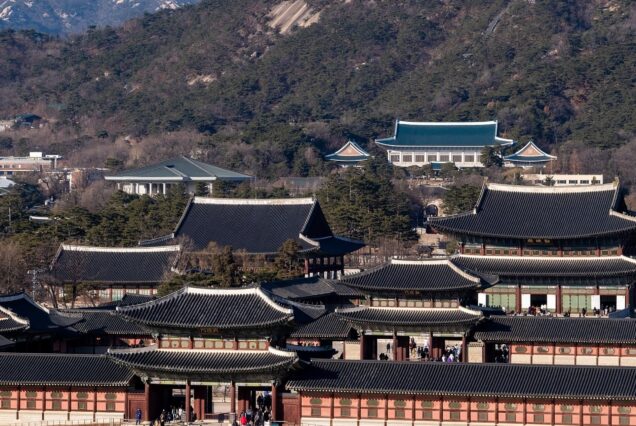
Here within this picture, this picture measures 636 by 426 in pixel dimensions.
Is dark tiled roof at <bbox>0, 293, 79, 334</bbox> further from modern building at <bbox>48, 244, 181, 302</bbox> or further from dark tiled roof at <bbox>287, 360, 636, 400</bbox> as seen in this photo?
modern building at <bbox>48, 244, 181, 302</bbox>

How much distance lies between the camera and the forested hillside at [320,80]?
13888 centimetres

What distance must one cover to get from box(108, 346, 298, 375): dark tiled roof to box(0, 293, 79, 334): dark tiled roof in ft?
21.7

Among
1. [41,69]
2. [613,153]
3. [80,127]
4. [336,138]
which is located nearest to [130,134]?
[80,127]

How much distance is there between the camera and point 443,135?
5320 inches

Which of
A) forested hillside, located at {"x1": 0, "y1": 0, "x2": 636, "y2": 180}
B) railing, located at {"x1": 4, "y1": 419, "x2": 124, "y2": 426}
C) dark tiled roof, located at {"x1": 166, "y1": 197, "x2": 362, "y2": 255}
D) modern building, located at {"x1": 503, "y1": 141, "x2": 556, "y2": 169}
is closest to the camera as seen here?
railing, located at {"x1": 4, "y1": 419, "x2": 124, "y2": 426}

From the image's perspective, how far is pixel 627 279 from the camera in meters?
66.3

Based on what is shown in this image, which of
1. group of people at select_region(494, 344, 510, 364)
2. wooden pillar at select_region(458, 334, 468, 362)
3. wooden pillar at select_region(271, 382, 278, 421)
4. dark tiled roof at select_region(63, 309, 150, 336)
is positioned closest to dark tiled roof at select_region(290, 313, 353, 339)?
wooden pillar at select_region(458, 334, 468, 362)

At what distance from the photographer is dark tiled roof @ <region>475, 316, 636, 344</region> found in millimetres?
55094

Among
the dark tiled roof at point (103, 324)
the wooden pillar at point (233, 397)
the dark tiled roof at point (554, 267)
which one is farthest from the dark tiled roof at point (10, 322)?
the dark tiled roof at point (554, 267)

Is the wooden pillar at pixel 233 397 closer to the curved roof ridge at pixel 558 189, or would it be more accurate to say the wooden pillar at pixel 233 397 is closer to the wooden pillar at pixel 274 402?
the wooden pillar at pixel 274 402

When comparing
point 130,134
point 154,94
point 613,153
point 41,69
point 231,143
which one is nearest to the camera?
point 613,153

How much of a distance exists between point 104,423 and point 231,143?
85.1 metres

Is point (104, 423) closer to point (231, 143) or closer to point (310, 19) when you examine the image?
point (231, 143)

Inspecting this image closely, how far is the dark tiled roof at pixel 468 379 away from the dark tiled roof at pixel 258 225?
2701cm
